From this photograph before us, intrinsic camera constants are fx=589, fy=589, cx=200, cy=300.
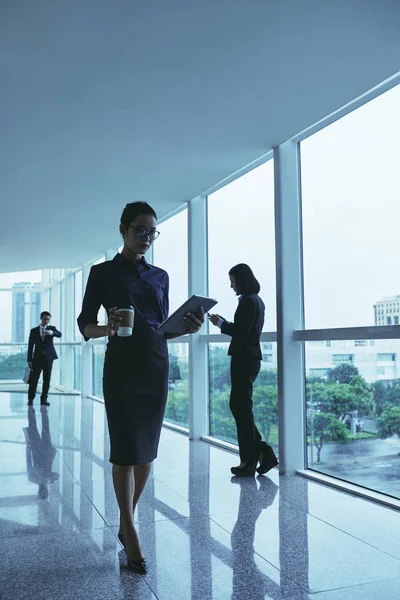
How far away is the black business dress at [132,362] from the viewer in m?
2.55

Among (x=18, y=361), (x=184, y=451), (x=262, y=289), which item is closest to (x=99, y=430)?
(x=184, y=451)

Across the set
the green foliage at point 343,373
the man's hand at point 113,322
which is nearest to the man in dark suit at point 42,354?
the green foliage at point 343,373

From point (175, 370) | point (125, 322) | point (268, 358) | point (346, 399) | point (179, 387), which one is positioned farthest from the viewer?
point (175, 370)

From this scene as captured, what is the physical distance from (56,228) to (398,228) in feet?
18.4

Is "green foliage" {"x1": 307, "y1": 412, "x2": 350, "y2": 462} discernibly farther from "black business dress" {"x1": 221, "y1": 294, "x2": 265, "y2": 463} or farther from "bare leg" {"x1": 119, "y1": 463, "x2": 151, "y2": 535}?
"bare leg" {"x1": 119, "y1": 463, "x2": 151, "y2": 535}

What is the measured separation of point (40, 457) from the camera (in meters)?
5.30

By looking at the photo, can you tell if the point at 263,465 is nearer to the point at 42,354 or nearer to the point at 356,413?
the point at 356,413

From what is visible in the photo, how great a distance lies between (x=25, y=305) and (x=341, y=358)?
40.2ft

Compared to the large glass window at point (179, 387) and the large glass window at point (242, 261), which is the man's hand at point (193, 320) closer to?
the large glass window at point (242, 261)

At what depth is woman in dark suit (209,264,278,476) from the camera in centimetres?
446

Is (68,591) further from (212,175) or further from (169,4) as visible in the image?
(212,175)

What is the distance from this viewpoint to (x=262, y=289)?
5.48 m

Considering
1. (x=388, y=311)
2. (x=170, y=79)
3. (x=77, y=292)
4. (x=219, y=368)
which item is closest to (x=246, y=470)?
(x=388, y=311)

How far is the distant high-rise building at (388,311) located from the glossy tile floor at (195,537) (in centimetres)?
118
